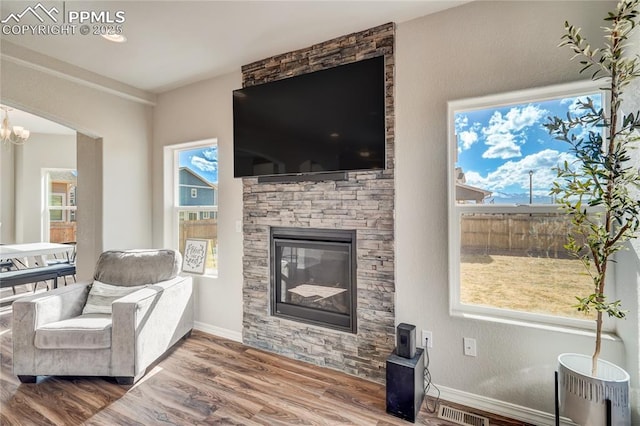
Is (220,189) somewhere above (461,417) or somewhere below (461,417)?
above

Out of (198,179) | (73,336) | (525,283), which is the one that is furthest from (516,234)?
(73,336)

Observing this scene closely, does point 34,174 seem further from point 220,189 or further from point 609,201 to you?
point 609,201

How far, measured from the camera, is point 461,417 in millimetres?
1870

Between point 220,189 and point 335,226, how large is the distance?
1.37 metres

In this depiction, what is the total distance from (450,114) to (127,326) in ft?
9.29

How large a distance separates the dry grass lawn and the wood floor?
2.49 ft

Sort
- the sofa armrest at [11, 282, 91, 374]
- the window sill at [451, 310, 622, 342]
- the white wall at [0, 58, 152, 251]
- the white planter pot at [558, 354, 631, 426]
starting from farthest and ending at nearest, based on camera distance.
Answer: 1. the white wall at [0, 58, 152, 251]
2. the sofa armrest at [11, 282, 91, 374]
3. the window sill at [451, 310, 622, 342]
4. the white planter pot at [558, 354, 631, 426]

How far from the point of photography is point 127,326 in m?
2.16

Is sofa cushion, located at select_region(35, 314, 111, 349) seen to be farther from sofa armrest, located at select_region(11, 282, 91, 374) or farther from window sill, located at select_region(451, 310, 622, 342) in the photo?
window sill, located at select_region(451, 310, 622, 342)

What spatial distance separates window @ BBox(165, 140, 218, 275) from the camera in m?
3.25

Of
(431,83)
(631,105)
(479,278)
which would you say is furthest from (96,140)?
(631,105)

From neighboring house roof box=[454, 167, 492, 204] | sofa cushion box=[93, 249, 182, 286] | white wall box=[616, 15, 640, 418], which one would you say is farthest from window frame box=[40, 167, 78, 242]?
white wall box=[616, 15, 640, 418]

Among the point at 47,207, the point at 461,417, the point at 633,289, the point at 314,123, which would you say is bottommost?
the point at 461,417

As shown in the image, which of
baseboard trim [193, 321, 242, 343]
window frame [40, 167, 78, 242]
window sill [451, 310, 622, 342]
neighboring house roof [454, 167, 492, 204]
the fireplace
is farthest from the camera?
window frame [40, 167, 78, 242]
